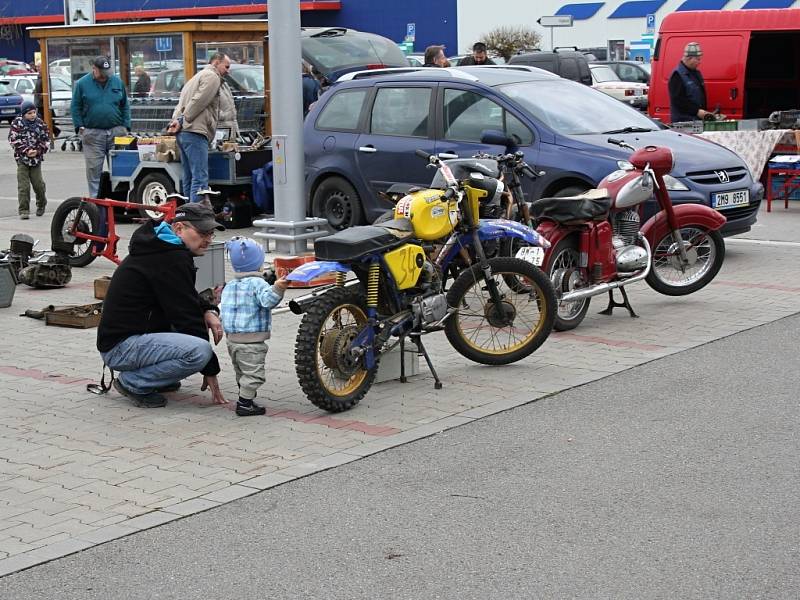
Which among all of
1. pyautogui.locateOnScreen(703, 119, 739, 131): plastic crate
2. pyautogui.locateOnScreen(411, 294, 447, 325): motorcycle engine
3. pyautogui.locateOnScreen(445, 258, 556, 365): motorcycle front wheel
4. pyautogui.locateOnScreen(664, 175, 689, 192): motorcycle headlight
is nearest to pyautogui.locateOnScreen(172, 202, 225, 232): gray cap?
pyautogui.locateOnScreen(411, 294, 447, 325): motorcycle engine

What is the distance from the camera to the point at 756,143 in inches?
651

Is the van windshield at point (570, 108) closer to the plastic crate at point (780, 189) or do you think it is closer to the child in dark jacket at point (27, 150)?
the plastic crate at point (780, 189)

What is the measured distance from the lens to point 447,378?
8.27 metres

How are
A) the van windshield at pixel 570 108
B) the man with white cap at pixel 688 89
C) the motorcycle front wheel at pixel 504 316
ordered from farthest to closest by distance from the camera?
1. the man with white cap at pixel 688 89
2. the van windshield at pixel 570 108
3. the motorcycle front wheel at pixel 504 316

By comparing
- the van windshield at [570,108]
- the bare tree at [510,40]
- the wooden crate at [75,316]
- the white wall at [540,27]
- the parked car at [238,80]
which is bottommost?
the wooden crate at [75,316]

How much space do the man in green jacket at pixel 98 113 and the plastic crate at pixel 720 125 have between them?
740 centimetres

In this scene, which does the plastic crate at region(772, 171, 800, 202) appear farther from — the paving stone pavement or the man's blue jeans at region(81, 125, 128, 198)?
the man's blue jeans at region(81, 125, 128, 198)

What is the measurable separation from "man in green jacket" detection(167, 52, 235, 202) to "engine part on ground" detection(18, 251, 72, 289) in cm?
305

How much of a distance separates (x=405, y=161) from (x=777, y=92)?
33.8 ft

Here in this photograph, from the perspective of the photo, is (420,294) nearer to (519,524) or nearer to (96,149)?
(519,524)

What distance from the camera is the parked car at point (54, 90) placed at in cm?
2207

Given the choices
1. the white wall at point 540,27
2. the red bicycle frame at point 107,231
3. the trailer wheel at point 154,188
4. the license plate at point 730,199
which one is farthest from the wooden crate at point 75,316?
the white wall at point 540,27

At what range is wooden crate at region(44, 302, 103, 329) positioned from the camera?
9922 millimetres

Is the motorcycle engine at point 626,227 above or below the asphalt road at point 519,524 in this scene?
above
